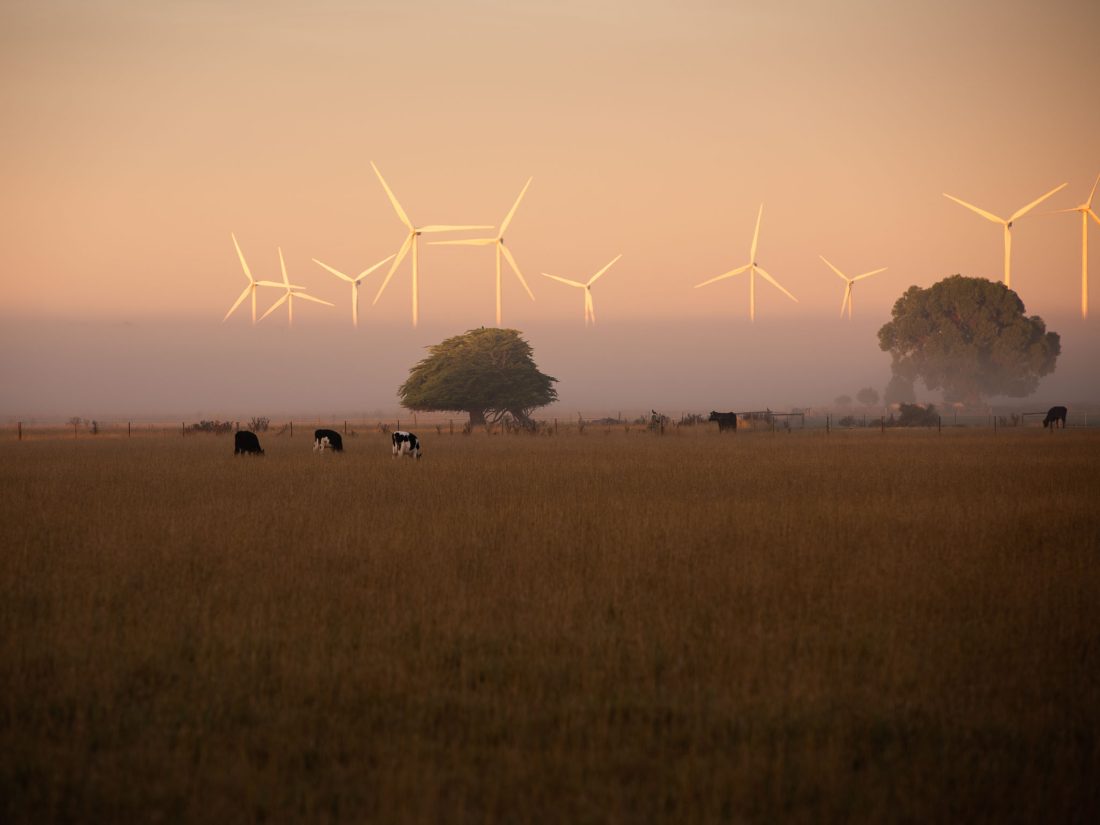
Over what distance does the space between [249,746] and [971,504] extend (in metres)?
21.4

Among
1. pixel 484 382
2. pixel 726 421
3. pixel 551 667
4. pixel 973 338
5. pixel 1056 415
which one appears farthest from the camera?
pixel 973 338

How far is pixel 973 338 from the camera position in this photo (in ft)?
521

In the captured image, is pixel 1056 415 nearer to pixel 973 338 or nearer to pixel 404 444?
pixel 404 444

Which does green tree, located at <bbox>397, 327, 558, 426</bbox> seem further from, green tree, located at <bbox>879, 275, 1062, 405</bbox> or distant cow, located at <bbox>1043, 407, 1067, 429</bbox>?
green tree, located at <bbox>879, 275, 1062, 405</bbox>

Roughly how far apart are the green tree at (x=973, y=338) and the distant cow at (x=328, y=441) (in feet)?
408

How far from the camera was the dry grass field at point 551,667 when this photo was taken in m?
7.90

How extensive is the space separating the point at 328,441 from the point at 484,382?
49.6 meters

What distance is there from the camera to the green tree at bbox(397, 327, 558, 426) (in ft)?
336

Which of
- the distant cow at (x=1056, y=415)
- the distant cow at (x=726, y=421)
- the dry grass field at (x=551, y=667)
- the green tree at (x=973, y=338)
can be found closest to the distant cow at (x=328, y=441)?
the dry grass field at (x=551, y=667)

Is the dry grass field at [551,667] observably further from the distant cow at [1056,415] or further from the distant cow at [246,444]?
the distant cow at [1056,415]

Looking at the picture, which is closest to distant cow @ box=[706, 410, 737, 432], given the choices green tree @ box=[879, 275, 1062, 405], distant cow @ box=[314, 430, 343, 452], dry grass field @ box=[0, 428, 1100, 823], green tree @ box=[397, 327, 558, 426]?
green tree @ box=[397, 327, 558, 426]

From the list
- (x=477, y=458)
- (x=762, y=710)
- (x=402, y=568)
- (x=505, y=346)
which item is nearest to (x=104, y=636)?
(x=402, y=568)

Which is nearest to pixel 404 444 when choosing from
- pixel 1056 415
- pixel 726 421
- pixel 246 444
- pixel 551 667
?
pixel 246 444

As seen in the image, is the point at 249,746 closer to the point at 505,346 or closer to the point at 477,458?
the point at 477,458
